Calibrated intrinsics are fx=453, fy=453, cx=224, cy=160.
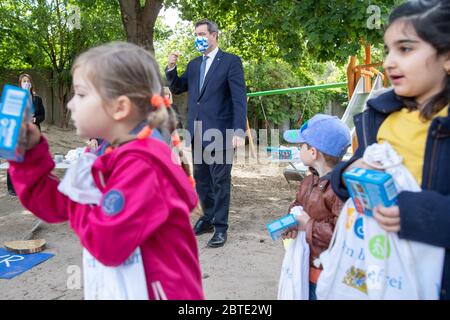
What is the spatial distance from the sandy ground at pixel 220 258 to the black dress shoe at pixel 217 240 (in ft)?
0.17

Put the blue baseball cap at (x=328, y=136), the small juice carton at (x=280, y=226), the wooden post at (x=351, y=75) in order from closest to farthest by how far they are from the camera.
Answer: the small juice carton at (x=280, y=226), the blue baseball cap at (x=328, y=136), the wooden post at (x=351, y=75)

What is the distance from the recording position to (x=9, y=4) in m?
13.7

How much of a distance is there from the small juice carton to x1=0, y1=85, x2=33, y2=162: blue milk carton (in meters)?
1.13

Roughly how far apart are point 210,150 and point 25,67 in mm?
14754

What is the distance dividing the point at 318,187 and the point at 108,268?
1210 millimetres

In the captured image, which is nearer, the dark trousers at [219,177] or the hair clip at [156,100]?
the hair clip at [156,100]

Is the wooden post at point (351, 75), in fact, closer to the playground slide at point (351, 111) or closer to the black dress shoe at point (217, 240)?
the playground slide at point (351, 111)

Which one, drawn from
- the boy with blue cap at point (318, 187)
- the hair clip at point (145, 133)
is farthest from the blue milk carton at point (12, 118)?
the boy with blue cap at point (318, 187)

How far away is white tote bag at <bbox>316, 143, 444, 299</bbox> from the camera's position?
1297 millimetres

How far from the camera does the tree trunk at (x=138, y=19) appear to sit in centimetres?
749

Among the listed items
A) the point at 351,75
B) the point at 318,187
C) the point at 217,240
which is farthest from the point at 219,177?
the point at 351,75

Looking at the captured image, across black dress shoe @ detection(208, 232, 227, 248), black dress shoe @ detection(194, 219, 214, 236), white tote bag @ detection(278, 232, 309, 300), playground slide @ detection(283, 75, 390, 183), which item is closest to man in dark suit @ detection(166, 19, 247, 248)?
black dress shoe @ detection(208, 232, 227, 248)

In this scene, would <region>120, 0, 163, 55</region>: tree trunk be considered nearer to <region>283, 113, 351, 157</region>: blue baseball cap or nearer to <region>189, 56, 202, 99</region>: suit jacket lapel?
<region>189, 56, 202, 99</region>: suit jacket lapel

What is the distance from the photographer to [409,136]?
1337mm
